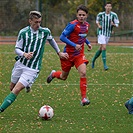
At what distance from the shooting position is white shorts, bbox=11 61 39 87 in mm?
8055

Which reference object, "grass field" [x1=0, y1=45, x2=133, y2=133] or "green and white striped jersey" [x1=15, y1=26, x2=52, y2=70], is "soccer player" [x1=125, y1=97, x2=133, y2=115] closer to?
"grass field" [x1=0, y1=45, x2=133, y2=133]

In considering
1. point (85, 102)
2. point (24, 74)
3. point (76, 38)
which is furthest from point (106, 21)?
point (24, 74)

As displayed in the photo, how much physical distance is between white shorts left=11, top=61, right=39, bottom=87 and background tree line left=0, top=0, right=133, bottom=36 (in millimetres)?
22619

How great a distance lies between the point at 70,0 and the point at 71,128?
102 feet

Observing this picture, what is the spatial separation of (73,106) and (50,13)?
24.7 meters

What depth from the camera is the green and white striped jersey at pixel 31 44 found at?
8.12 m

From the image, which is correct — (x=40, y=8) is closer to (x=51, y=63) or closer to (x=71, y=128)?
(x=51, y=63)

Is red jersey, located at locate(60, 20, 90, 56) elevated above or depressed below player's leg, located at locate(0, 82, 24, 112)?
above

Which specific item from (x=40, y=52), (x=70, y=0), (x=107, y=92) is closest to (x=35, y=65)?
(x=40, y=52)

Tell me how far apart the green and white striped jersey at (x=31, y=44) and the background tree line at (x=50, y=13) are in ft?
74.4

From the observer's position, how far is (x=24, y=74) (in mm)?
8102

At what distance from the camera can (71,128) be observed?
7.22 metres

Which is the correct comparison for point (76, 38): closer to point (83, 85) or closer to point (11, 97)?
point (83, 85)

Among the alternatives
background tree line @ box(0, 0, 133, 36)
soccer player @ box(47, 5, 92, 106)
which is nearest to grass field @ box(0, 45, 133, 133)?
soccer player @ box(47, 5, 92, 106)
